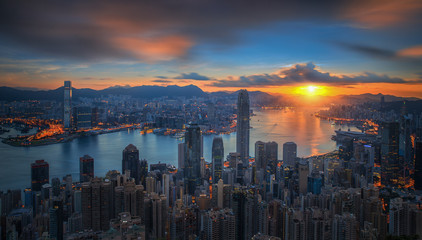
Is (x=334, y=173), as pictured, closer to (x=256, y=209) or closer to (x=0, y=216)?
(x=256, y=209)

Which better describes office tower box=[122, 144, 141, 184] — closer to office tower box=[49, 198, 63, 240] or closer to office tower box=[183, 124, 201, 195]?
office tower box=[183, 124, 201, 195]

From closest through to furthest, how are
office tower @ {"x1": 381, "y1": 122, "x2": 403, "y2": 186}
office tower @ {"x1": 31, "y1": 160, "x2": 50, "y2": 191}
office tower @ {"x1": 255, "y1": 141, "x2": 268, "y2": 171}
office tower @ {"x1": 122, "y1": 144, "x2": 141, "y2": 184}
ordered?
office tower @ {"x1": 31, "y1": 160, "x2": 50, "y2": 191}
office tower @ {"x1": 122, "y1": 144, "x2": 141, "y2": 184}
office tower @ {"x1": 381, "y1": 122, "x2": 403, "y2": 186}
office tower @ {"x1": 255, "y1": 141, "x2": 268, "y2": 171}

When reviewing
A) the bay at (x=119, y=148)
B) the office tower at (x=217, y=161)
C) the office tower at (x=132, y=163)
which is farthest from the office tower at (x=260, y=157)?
the office tower at (x=132, y=163)

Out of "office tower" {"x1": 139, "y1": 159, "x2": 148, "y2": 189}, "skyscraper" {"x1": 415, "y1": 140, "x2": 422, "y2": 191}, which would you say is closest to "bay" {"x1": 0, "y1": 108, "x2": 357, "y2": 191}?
"office tower" {"x1": 139, "y1": 159, "x2": 148, "y2": 189}

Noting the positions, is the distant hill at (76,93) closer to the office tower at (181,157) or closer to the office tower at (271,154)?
the office tower at (181,157)

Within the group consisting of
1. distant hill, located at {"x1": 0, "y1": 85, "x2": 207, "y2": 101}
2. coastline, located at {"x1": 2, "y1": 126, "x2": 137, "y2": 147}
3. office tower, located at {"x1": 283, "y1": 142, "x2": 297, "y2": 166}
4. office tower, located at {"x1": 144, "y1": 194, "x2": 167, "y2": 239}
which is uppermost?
distant hill, located at {"x1": 0, "y1": 85, "x2": 207, "y2": 101}

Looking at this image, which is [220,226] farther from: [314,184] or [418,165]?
[418,165]
